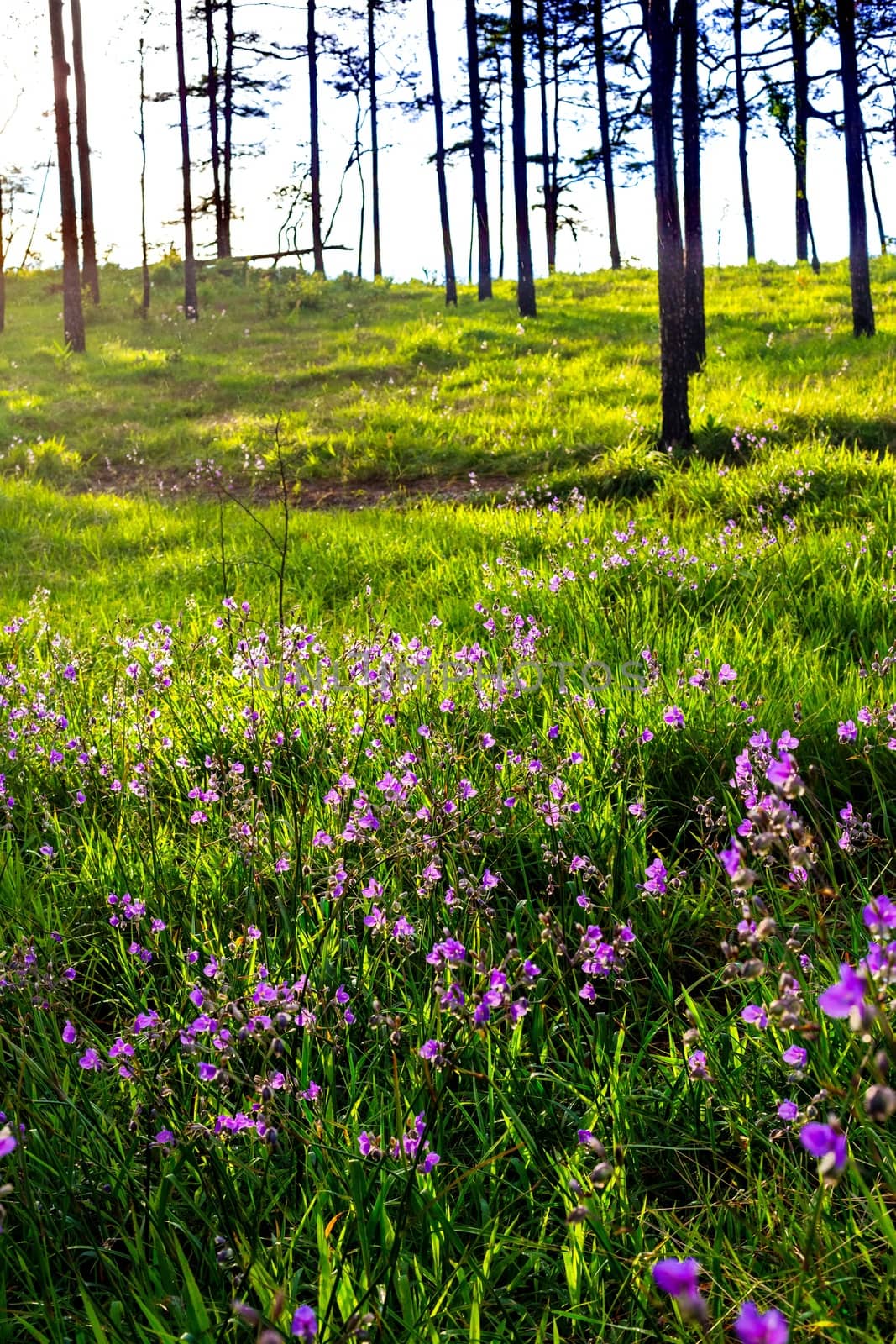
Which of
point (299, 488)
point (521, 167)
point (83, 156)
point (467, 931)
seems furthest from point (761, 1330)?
point (83, 156)

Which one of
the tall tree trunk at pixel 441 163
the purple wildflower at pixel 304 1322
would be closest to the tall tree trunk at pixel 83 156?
the tall tree trunk at pixel 441 163

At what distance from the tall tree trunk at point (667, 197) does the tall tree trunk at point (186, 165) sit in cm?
2051

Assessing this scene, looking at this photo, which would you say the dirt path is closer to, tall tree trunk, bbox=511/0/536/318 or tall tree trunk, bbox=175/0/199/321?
Answer: tall tree trunk, bbox=511/0/536/318

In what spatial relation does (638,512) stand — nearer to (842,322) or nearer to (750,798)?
(750,798)

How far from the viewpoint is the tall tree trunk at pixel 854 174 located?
14250 millimetres

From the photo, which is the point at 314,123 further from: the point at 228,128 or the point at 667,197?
the point at 667,197

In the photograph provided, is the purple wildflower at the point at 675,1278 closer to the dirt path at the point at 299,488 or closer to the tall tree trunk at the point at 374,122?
the dirt path at the point at 299,488

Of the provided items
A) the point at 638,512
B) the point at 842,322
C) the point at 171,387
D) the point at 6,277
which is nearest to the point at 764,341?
the point at 842,322

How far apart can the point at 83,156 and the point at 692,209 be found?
2159cm

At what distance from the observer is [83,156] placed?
91.4 feet

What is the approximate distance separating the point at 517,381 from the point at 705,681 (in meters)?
11.9

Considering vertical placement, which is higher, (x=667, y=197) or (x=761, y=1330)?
(x=667, y=197)

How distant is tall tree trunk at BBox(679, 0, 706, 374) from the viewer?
13.4 meters

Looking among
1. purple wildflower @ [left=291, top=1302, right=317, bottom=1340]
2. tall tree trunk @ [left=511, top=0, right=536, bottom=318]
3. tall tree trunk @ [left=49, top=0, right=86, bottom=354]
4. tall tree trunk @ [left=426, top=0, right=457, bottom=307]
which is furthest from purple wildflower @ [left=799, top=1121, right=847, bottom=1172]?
tall tree trunk @ [left=426, top=0, right=457, bottom=307]
